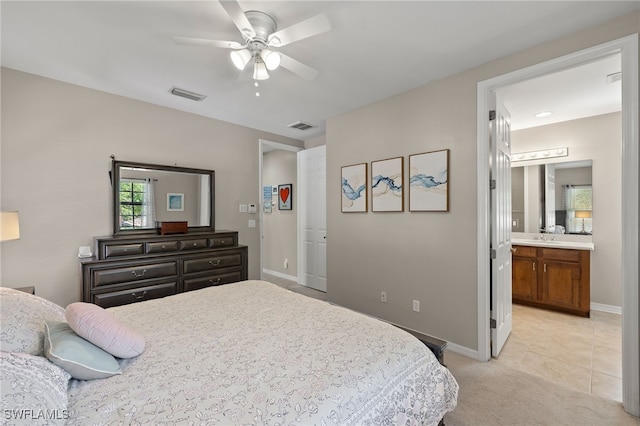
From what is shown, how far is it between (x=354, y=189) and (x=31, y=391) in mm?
3182

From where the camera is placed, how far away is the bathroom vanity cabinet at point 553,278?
3465 millimetres

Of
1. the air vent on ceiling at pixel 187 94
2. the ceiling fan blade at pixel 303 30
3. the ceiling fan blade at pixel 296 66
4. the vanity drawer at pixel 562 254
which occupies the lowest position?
the vanity drawer at pixel 562 254

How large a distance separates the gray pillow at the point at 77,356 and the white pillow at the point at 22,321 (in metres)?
0.05

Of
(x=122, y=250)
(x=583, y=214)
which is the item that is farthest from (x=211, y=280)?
(x=583, y=214)

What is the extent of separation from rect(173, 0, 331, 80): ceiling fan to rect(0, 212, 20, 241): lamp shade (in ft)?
6.01

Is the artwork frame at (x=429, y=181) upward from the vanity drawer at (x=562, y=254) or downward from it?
upward

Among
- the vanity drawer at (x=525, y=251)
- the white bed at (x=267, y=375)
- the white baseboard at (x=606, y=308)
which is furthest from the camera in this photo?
the vanity drawer at (x=525, y=251)

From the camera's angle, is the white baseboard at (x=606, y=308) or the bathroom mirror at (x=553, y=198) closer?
the white baseboard at (x=606, y=308)

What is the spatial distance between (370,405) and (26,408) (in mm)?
1045

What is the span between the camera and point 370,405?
1.05 m

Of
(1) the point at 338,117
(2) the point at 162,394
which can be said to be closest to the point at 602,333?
(1) the point at 338,117

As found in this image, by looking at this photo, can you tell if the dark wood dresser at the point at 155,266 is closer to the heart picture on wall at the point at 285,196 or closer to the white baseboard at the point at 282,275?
the white baseboard at the point at 282,275

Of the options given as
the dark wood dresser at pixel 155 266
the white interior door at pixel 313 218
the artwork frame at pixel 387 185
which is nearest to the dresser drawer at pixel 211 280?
the dark wood dresser at pixel 155 266

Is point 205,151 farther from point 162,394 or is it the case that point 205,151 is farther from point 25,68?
point 162,394
